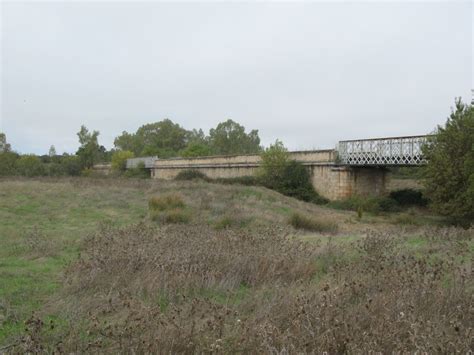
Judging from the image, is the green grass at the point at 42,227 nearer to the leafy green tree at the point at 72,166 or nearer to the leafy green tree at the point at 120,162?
the leafy green tree at the point at 72,166

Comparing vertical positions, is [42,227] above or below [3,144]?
below

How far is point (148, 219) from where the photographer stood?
47.0ft

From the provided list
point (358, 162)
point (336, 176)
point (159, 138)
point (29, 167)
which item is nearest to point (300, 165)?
point (336, 176)

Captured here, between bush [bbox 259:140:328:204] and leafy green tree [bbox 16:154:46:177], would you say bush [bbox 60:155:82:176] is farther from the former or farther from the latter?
bush [bbox 259:140:328:204]

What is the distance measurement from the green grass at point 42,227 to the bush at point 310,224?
5.93 metres

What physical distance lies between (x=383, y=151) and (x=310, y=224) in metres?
15.4

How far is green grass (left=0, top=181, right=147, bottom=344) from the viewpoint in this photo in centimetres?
473

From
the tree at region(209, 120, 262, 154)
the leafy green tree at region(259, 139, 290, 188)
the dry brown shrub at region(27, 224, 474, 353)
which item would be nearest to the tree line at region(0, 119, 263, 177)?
the tree at region(209, 120, 262, 154)

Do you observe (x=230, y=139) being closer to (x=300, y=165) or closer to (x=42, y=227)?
(x=300, y=165)

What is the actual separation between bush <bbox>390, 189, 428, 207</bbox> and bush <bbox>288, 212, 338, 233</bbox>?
53.1 feet

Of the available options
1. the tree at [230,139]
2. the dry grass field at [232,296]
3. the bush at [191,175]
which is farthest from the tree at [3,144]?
the dry grass field at [232,296]

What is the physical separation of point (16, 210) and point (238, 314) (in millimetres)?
14134

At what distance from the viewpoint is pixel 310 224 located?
1511 cm

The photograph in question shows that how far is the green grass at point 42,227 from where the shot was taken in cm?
473
